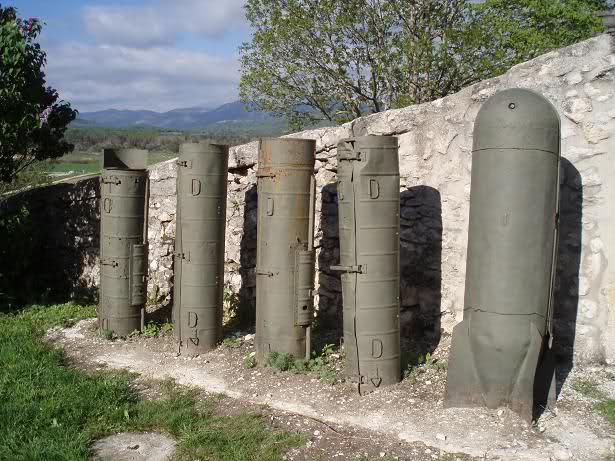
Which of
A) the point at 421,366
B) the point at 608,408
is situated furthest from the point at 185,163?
the point at 608,408

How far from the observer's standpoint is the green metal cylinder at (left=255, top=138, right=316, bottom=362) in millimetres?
4840

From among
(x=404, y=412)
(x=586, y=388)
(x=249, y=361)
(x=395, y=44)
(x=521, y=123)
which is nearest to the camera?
(x=521, y=123)

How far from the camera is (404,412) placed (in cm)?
403

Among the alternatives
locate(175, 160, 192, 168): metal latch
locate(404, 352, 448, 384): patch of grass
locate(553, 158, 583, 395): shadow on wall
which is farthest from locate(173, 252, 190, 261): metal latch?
locate(553, 158, 583, 395): shadow on wall

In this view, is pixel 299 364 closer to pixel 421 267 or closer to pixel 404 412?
pixel 404 412

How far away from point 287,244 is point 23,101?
3.79 metres

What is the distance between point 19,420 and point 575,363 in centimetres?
400

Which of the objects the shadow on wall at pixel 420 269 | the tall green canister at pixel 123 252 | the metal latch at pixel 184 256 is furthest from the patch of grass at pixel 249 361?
the tall green canister at pixel 123 252

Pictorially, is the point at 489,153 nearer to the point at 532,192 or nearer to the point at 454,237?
the point at 532,192

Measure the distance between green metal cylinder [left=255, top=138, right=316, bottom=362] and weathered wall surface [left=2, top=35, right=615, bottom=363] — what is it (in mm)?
963

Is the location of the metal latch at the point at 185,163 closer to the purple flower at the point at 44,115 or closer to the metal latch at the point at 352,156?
the metal latch at the point at 352,156

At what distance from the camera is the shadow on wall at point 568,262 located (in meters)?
4.61

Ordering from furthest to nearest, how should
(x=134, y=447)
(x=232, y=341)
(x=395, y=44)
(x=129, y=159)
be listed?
(x=395, y=44) < (x=129, y=159) < (x=232, y=341) < (x=134, y=447)

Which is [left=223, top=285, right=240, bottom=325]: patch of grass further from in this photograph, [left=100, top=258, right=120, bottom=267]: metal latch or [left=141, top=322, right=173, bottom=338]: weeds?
[left=100, top=258, right=120, bottom=267]: metal latch
